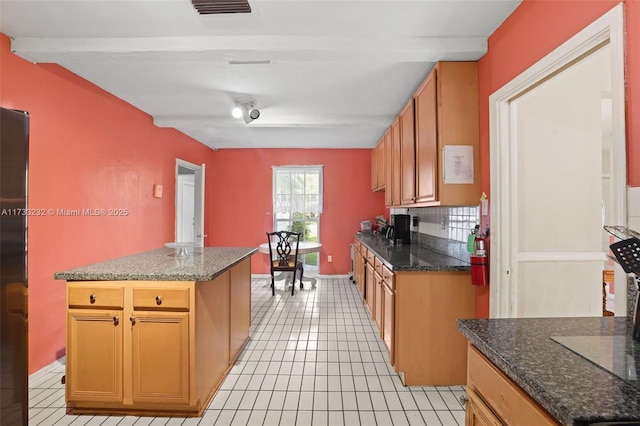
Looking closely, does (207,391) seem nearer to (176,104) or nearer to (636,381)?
(636,381)

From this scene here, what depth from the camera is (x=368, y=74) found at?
2520 millimetres

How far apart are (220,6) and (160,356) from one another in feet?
6.60

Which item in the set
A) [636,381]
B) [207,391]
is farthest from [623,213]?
[207,391]

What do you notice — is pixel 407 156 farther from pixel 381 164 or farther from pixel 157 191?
pixel 157 191

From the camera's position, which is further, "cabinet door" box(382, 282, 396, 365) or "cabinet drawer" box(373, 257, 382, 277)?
"cabinet drawer" box(373, 257, 382, 277)

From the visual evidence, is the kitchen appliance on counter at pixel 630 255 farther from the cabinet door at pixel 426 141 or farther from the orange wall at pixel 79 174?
the orange wall at pixel 79 174

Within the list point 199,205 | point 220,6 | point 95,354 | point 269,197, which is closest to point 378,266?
point 95,354

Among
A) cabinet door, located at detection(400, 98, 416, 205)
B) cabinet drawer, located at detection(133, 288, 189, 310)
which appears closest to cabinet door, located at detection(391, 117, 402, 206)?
cabinet door, located at detection(400, 98, 416, 205)

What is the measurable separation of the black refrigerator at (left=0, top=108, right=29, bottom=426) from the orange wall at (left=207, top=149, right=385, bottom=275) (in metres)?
4.31

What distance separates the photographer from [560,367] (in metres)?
0.77

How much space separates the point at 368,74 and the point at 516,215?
1.56 meters

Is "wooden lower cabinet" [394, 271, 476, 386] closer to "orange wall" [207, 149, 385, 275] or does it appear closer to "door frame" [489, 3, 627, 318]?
"door frame" [489, 3, 627, 318]

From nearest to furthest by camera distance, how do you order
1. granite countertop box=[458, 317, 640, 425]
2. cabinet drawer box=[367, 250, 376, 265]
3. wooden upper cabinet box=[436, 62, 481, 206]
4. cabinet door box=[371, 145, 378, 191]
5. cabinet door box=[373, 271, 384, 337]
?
granite countertop box=[458, 317, 640, 425] → wooden upper cabinet box=[436, 62, 481, 206] → cabinet door box=[373, 271, 384, 337] → cabinet drawer box=[367, 250, 376, 265] → cabinet door box=[371, 145, 378, 191]

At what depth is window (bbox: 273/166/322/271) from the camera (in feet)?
18.4
